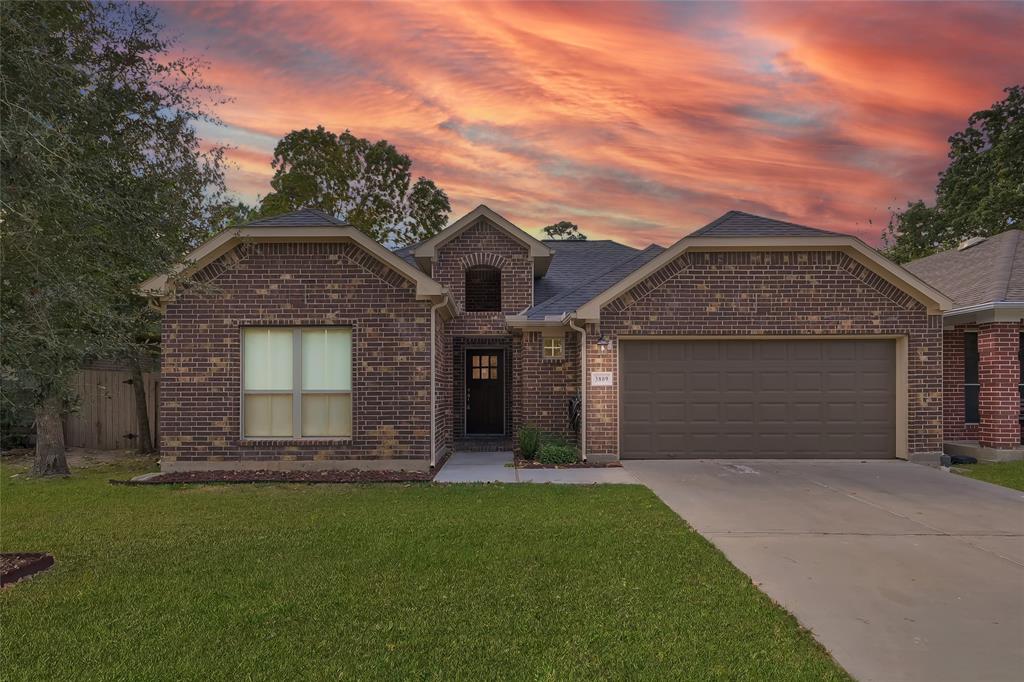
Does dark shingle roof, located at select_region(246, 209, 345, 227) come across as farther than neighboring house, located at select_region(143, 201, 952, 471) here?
No

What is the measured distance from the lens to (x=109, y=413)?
13.2 meters

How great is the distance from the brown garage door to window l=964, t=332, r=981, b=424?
2185 millimetres

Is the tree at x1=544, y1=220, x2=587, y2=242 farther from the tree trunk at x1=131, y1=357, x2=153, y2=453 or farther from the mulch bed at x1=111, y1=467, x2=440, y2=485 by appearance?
the mulch bed at x1=111, y1=467, x2=440, y2=485

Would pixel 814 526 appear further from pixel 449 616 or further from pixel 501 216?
pixel 501 216

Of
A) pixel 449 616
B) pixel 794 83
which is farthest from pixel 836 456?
pixel 449 616

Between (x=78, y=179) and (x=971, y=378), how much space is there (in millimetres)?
15525

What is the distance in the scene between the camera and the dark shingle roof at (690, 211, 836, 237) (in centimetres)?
1098

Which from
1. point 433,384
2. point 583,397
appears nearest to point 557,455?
point 583,397

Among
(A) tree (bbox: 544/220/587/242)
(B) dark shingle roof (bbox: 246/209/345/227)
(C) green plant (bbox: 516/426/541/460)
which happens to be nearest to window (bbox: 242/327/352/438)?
(B) dark shingle roof (bbox: 246/209/345/227)

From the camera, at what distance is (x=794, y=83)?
478 inches

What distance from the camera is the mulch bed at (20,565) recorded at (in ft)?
15.8

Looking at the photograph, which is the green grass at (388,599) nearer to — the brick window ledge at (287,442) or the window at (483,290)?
the brick window ledge at (287,442)

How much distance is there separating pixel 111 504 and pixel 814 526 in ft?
30.1

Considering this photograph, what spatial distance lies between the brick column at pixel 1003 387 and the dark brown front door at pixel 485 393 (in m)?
10.4
